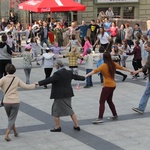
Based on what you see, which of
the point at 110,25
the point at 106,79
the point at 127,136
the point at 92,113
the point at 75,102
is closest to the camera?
the point at 127,136

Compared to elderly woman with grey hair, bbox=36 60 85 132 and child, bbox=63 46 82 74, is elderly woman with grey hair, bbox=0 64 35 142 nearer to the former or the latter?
elderly woman with grey hair, bbox=36 60 85 132

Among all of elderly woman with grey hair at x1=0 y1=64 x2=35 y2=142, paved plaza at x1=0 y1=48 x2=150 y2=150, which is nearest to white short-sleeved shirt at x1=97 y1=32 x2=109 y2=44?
paved plaza at x1=0 y1=48 x2=150 y2=150

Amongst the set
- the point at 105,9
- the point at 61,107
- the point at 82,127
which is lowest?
the point at 82,127

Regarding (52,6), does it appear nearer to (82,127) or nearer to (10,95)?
(82,127)

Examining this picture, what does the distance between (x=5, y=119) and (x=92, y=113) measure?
207 cm

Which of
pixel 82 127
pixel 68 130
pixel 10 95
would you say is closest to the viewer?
pixel 10 95

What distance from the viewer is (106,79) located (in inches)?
400

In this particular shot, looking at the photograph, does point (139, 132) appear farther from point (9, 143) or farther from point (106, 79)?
point (9, 143)

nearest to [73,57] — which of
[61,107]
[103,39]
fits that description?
[61,107]

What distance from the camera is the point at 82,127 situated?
9875mm

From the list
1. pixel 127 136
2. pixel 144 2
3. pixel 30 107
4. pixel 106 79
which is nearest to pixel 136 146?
pixel 127 136

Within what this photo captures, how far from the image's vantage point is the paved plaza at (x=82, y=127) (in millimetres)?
8609

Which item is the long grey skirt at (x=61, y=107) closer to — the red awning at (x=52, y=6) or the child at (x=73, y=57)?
the child at (x=73, y=57)

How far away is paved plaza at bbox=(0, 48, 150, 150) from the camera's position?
8609 mm
